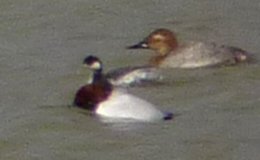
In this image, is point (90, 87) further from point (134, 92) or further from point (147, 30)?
point (147, 30)

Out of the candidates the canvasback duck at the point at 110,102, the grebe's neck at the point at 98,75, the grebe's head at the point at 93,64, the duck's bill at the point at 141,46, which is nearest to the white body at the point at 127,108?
the canvasback duck at the point at 110,102

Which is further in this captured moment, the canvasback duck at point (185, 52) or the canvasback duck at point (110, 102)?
the canvasback duck at point (185, 52)

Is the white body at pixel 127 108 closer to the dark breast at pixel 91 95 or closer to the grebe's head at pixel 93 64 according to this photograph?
the dark breast at pixel 91 95

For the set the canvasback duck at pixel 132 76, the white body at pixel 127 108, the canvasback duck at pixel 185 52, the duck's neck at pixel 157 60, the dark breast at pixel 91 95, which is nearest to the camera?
the white body at pixel 127 108

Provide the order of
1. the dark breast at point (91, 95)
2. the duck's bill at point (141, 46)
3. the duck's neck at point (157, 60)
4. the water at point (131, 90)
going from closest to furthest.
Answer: the water at point (131, 90) → the dark breast at point (91, 95) → the duck's neck at point (157, 60) → the duck's bill at point (141, 46)

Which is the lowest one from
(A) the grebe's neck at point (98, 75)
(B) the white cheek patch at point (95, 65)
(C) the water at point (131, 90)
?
(C) the water at point (131, 90)

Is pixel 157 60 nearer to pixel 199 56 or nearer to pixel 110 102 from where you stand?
pixel 199 56

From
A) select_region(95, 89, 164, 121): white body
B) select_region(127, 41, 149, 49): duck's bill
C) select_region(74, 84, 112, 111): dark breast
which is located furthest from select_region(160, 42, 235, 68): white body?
select_region(95, 89, 164, 121): white body
